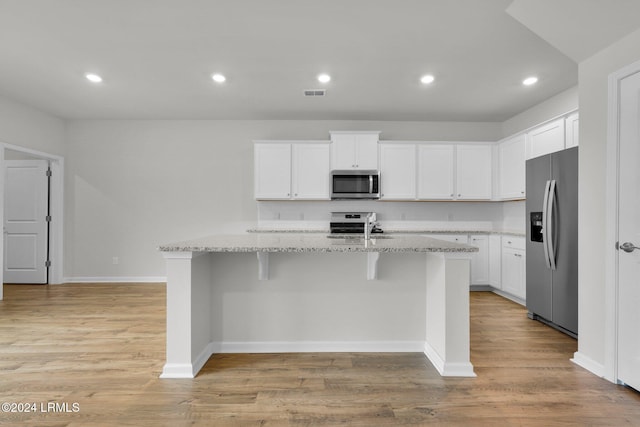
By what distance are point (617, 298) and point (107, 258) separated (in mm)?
6166

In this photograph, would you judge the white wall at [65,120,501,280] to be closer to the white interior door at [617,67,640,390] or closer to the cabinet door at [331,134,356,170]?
the cabinet door at [331,134,356,170]

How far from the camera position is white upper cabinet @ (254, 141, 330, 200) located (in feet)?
16.4

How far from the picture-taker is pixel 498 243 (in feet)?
15.0

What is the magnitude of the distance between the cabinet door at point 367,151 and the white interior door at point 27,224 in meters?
4.84

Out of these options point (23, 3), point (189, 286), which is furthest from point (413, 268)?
point (23, 3)

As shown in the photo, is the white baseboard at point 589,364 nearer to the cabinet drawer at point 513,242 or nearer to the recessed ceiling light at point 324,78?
the cabinet drawer at point 513,242

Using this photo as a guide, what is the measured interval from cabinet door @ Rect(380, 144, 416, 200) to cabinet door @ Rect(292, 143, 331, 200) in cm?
83

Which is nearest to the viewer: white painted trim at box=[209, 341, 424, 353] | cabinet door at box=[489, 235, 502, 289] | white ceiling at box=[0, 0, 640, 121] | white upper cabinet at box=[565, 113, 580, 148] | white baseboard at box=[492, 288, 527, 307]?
white ceiling at box=[0, 0, 640, 121]

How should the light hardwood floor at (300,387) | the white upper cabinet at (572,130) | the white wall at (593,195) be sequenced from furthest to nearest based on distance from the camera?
the white upper cabinet at (572,130), the white wall at (593,195), the light hardwood floor at (300,387)

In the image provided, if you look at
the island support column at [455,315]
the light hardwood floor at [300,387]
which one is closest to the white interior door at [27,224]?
the light hardwood floor at [300,387]

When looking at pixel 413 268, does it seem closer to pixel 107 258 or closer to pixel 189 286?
pixel 189 286

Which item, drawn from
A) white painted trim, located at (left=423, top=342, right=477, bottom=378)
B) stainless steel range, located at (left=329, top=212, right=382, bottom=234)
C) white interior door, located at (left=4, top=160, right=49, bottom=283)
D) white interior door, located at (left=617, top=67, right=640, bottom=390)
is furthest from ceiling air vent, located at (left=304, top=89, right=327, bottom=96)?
white interior door, located at (left=4, top=160, right=49, bottom=283)

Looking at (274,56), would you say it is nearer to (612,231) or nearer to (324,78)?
(324,78)

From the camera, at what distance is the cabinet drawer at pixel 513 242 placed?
13.2 feet
